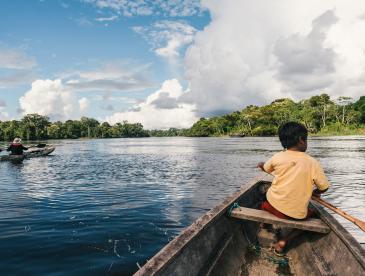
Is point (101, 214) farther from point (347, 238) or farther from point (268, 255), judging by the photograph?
point (347, 238)

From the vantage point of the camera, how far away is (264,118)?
14850 cm

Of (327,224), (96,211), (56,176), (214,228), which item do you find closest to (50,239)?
(96,211)

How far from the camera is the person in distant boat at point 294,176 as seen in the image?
4.93 metres

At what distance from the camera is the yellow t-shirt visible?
492 centimetres

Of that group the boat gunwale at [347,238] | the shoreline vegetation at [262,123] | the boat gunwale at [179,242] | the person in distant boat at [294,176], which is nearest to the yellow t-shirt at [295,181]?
the person in distant boat at [294,176]

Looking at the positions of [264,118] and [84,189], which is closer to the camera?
[84,189]

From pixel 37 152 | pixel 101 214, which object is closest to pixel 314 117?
pixel 37 152

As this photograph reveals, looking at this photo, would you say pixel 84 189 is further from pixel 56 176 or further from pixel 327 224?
pixel 327 224

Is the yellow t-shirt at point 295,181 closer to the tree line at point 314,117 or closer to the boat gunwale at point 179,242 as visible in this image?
the boat gunwale at point 179,242

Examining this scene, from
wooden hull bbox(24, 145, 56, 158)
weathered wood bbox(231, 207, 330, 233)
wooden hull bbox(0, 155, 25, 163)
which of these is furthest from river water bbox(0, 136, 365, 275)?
wooden hull bbox(24, 145, 56, 158)

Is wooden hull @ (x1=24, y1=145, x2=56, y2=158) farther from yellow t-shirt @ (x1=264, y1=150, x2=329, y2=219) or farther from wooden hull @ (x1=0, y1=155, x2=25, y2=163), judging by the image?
yellow t-shirt @ (x1=264, y1=150, x2=329, y2=219)

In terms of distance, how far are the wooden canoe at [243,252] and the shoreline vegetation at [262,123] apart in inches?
4253

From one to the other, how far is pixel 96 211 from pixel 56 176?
9966 millimetres

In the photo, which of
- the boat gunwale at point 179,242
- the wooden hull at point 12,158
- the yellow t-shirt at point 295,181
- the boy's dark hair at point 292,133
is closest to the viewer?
the boat gunwale at point 179,242
